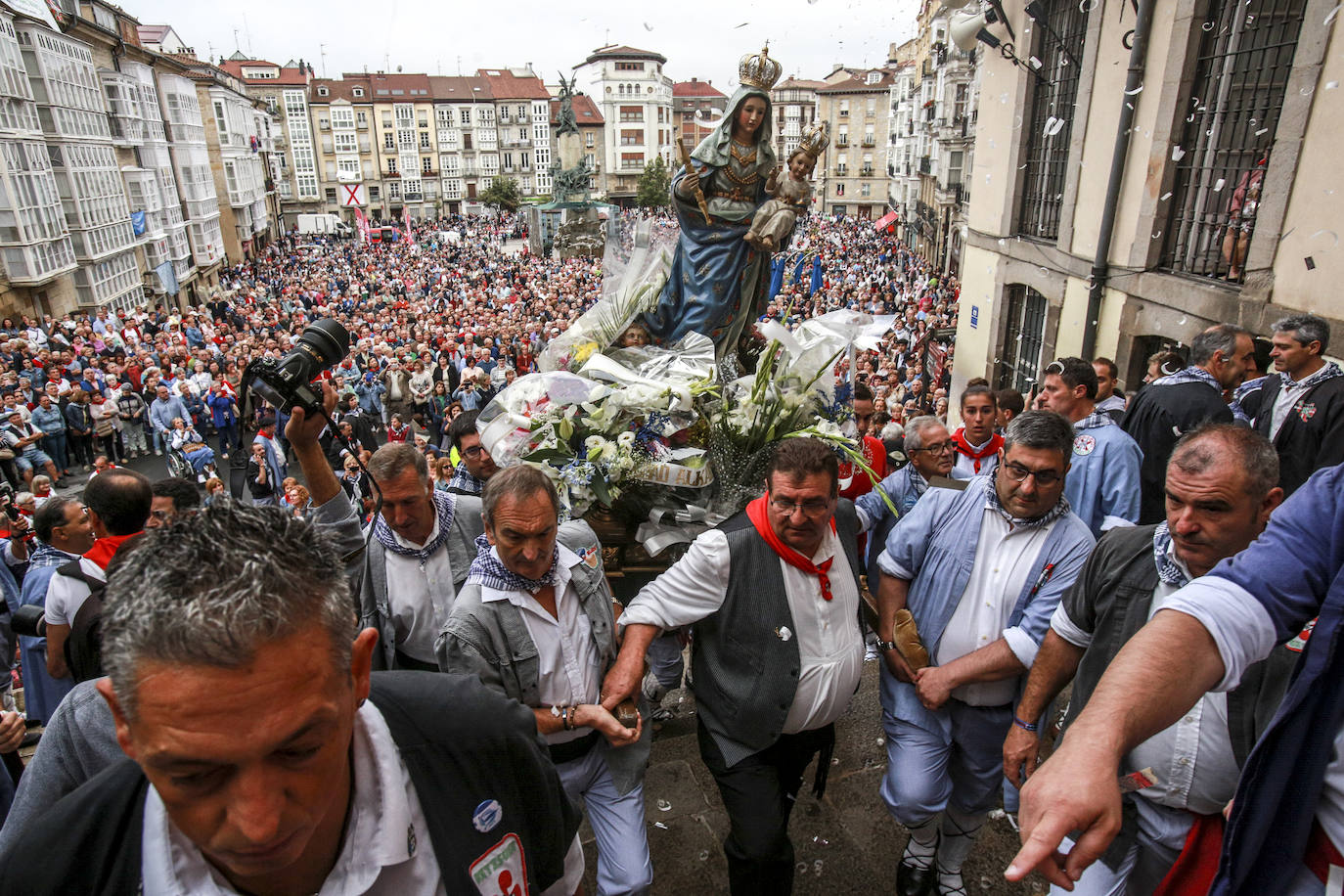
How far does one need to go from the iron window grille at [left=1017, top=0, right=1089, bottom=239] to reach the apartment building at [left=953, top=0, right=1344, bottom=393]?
0.03 m

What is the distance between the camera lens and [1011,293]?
11.2 meters

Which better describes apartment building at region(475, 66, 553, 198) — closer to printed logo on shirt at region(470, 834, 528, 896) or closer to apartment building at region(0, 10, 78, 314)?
apartment building at region(0, 10, 78, 314)

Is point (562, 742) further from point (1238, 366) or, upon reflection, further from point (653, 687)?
point (1238, 366)

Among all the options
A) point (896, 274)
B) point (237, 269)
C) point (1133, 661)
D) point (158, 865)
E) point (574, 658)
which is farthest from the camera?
point (237, 269)

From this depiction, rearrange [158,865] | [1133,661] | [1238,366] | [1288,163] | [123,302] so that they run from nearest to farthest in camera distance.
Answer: [158,865] → [1133,661] → [1238,366] → [1288,163] → [123,302]

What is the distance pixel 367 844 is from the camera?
1.36 meters

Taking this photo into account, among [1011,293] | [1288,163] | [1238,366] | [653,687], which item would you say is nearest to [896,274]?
[1011,293]

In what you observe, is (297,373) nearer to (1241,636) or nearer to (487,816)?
(487,816)

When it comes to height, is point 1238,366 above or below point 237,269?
above

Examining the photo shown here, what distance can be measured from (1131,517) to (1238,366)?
221cm

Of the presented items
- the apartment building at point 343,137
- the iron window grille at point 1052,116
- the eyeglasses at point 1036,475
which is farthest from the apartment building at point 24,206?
the apartment building at point 343,137

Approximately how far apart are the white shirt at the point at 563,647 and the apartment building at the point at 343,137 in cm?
7278

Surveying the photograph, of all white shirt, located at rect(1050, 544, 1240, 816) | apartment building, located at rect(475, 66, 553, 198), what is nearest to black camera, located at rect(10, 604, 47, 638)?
white shirt, located at rect(1050, 544, 1240, 816)

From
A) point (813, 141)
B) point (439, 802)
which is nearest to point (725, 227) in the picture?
point (813, 141)
